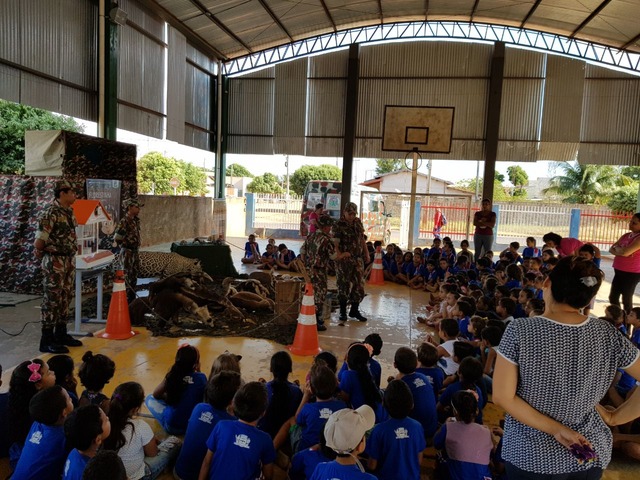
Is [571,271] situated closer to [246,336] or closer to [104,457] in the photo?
[104,457]

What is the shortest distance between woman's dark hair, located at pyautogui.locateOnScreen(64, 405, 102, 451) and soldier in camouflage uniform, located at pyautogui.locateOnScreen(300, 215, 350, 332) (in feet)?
14.4

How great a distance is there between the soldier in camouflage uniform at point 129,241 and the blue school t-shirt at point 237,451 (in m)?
5.37

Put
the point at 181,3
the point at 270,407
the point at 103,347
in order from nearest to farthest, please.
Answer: the point at 270,407 < the point at 103,347 < the point at 181,3

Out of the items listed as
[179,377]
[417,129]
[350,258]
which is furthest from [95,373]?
[417,129]

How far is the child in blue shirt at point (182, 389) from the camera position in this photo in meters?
3.30

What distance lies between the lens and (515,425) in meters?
1.82

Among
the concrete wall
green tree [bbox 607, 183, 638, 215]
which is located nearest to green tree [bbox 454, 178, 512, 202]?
green tree [bbox 607, 183, 638, 215]

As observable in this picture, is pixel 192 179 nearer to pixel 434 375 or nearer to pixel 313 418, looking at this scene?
pixel 434 375

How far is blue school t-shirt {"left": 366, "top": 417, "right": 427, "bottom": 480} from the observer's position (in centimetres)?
260

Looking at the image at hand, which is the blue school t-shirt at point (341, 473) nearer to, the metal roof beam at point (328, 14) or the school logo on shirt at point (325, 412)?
the school logo on shirt at point (325, 412)

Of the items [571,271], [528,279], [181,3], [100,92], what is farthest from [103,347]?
[181,3]

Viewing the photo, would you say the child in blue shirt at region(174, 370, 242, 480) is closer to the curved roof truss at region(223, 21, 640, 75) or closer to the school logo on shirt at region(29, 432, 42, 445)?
the school logo on shirt at region(29, 432, 42, 445)

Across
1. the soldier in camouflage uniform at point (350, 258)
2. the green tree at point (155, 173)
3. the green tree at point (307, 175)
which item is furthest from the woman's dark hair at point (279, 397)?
the green tree at point (307, 175)

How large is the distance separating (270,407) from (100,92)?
1002 centimetres
